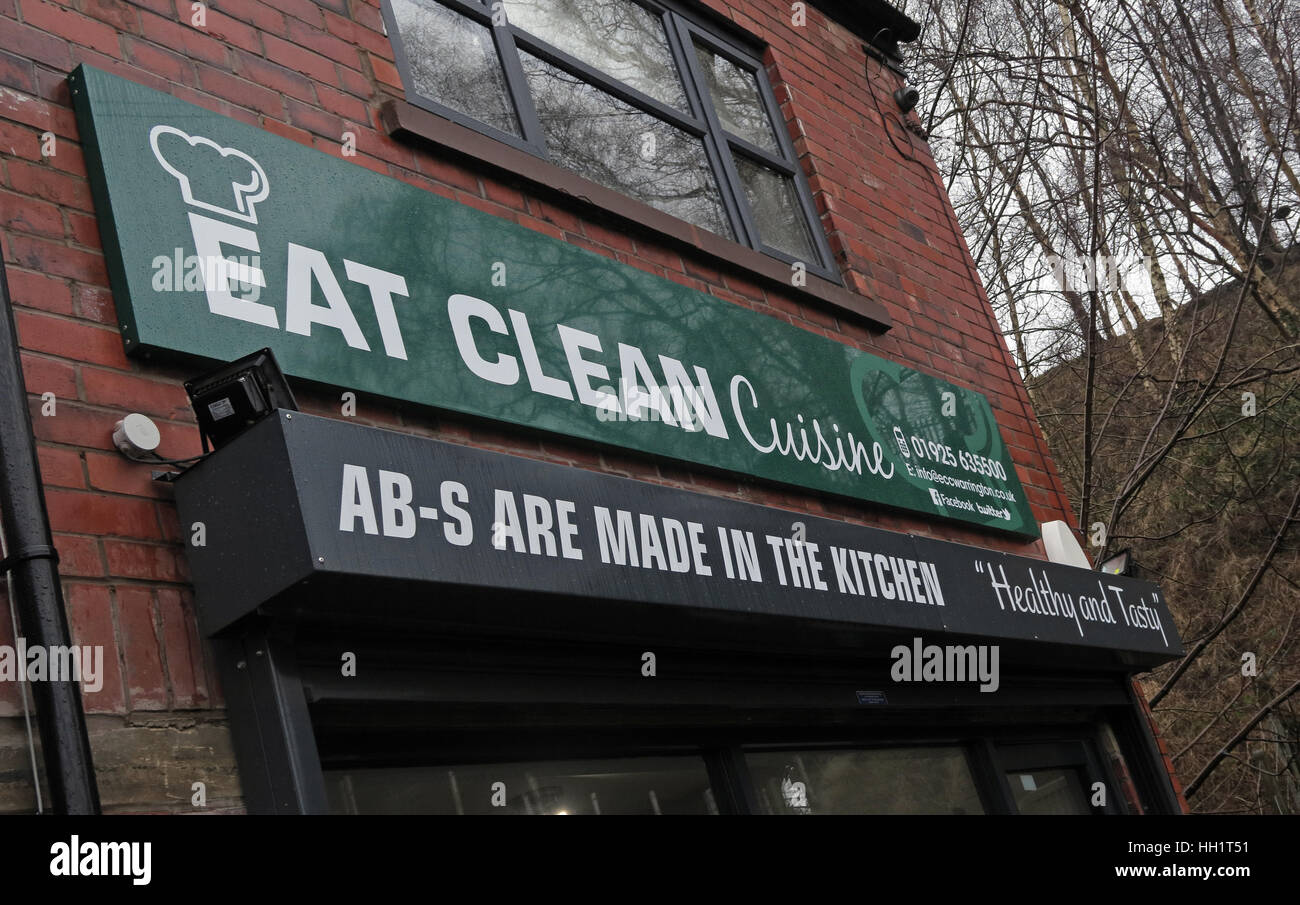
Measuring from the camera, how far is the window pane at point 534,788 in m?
2.84

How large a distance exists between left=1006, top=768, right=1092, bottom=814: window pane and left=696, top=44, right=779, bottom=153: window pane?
3099 millimetres

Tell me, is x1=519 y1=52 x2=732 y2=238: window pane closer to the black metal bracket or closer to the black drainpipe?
the black drainpipe

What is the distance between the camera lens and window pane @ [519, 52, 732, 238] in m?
4.60

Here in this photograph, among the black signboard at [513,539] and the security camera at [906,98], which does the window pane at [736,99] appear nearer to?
the security camera at [906,98]

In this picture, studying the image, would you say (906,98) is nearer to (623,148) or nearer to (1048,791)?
(623,148)

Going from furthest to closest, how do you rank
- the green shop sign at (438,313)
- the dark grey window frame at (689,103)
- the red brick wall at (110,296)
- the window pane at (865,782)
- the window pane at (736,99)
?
1. the window pane at (736,99)
2. the dark grey window frame at (689,103)
3. the window pane at (865,782)
4. the green shop sign at (438,313)
5. the red brick wall at (110,296)

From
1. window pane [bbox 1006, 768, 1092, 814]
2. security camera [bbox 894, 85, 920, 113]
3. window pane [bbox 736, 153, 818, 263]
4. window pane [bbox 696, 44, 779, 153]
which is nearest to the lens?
window pane [bbox 1006, 768, 1092, 814]

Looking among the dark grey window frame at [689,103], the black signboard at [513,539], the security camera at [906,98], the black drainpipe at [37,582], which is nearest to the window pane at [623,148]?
the dark grey window frame at [689,103]

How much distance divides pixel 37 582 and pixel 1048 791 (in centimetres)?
440

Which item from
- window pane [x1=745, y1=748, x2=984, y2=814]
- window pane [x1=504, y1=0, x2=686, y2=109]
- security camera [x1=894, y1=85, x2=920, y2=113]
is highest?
security camera [x1=894, y1=85, x2=920, y2=113]

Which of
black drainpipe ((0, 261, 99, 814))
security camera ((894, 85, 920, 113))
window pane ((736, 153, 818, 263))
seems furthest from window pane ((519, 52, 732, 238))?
black drainpipe ((0, 261, 99, 814))

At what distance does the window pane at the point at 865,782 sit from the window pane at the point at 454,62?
2.44 m

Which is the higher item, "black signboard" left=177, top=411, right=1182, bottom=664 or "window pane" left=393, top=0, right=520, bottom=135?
"window pane" left=393, top=0, right=520, bottom=135
